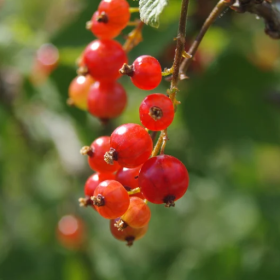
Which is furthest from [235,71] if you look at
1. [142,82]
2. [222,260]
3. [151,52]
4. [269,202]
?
[142,82]

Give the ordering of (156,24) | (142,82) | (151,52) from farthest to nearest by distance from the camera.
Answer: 1. (151,52)
2. (142,82)
3. (156,24)

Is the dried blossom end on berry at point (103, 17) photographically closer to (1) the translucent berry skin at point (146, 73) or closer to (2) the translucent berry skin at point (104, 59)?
(2) the translucent berry skin at point (104, 59)

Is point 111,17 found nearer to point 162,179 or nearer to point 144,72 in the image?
point 144,72

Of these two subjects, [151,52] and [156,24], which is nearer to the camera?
[156,24]

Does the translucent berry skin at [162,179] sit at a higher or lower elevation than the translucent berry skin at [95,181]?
higher

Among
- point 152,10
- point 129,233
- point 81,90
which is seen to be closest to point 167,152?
point 81,90

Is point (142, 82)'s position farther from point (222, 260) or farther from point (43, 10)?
point (43, 10)

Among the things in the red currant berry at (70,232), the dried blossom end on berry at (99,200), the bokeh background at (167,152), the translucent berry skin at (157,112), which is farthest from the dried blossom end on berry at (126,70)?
the red currant berry at (70,232)
